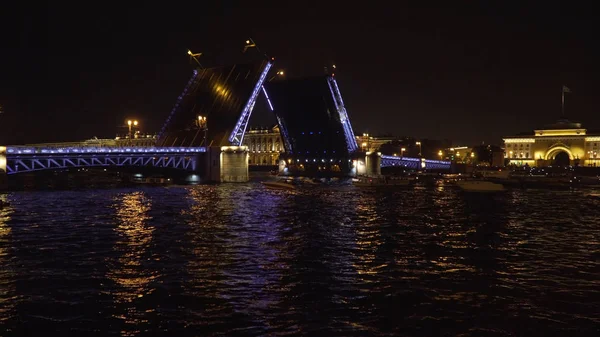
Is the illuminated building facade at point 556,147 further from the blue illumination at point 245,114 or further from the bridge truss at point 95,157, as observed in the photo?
the bridge truss at point 95,157

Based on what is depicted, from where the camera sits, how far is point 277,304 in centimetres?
1149

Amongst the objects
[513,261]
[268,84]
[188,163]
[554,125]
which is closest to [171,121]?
[188,163]

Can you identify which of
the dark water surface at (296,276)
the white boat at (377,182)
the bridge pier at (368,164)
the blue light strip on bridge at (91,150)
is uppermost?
the blue light strip on bridge at (91,150)

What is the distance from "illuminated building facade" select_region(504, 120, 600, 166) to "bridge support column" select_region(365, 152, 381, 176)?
54036mm

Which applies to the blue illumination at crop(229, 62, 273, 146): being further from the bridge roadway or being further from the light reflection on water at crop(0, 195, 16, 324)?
the light reflection on water at crop(0, 195, 16, 324)

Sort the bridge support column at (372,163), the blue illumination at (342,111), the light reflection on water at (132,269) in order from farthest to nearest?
the bridge support column at (372,163) → the blue illumination at (342,111) → the light reflection on water at (132,269)

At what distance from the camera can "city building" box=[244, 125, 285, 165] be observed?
121125 mm

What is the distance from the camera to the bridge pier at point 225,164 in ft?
206

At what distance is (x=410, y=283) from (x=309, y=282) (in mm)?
2311

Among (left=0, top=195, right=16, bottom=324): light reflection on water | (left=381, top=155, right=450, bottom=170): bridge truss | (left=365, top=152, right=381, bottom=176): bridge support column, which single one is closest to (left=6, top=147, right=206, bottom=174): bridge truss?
(left=0, top=195, right=16, bottom=324): light reflection on water

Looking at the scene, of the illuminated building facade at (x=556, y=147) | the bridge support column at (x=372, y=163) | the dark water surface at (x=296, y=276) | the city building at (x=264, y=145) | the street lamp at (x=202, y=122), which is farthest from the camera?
the city building at (x=264, y=145)

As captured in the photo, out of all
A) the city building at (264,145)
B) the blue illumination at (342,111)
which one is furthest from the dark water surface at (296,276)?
the city building at (264,145)

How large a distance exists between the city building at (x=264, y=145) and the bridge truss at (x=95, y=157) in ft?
179

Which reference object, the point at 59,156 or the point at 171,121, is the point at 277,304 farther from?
the point at 171,121
